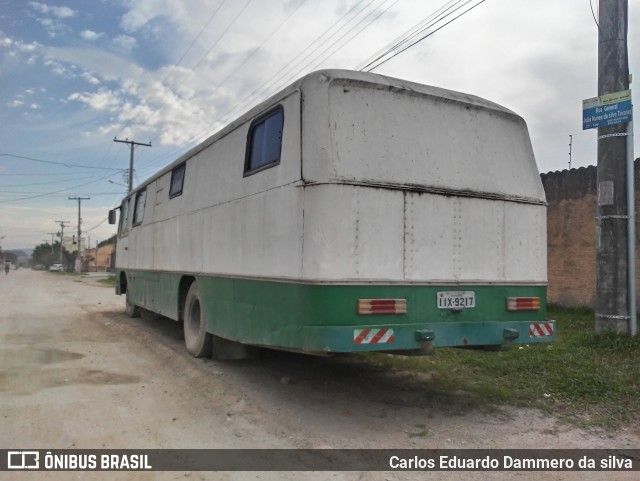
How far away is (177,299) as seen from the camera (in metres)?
8.46

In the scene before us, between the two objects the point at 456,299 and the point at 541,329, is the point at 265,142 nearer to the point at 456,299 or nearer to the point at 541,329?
the point at 456,299

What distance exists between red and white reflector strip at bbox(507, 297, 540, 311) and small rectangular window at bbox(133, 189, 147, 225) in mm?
8236

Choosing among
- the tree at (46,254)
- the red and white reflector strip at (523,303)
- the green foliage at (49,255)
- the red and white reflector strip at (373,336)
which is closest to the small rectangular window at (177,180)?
the red and white reflector strip at (373,336)

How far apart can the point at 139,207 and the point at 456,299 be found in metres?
8.67

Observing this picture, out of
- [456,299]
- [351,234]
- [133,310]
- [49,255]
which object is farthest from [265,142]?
[49,255]

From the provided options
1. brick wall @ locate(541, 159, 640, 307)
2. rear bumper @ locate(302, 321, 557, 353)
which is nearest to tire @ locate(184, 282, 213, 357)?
rear bumper @ locate(302, 321, 557, 353)

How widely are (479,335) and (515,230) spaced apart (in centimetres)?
128

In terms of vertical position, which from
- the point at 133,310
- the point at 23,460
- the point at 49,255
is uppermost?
the point at 49,255

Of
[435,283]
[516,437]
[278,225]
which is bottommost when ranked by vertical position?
[516,437]

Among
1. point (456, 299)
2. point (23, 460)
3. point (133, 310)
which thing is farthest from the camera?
point (133, 310)

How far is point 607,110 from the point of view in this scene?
7.95 m

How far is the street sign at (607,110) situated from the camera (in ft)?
25.5

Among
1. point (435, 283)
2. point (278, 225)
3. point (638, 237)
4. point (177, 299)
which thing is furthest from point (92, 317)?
point (638, 237)

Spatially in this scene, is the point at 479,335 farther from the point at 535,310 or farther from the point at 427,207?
the point at 427,207
